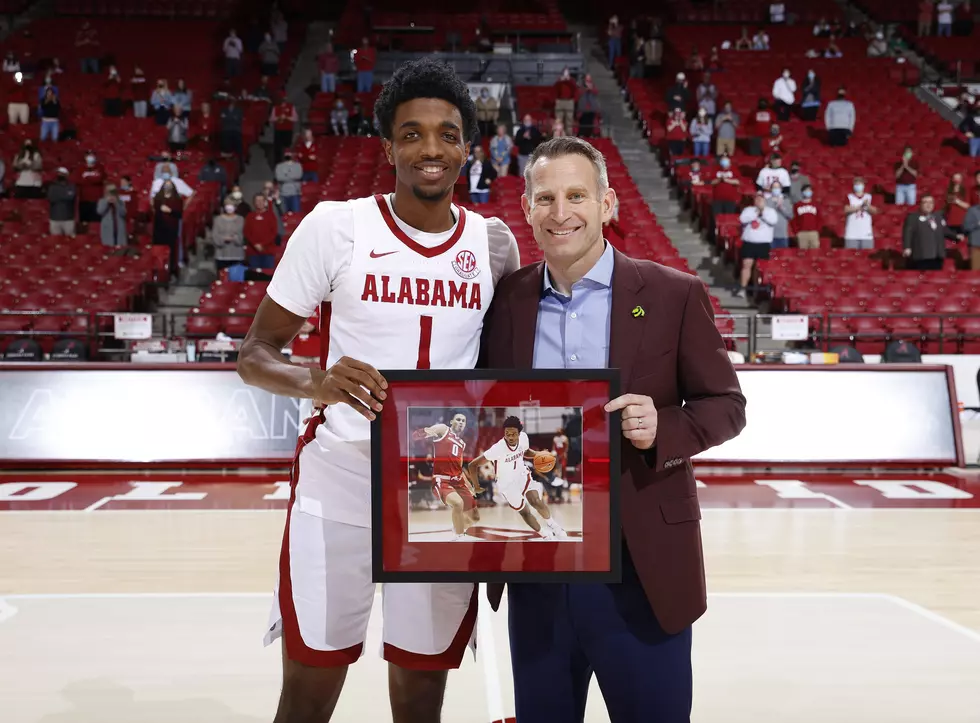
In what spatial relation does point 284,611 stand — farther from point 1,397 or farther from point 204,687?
point 1,397

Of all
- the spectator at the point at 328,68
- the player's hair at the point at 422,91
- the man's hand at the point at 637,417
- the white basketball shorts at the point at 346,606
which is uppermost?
the spectator at the point at 328,68

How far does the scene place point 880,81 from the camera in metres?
20.5

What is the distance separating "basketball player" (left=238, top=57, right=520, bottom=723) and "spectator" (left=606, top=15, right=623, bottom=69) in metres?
20.9

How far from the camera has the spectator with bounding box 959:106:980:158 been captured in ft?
58.5

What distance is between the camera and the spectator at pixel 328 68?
1912cm

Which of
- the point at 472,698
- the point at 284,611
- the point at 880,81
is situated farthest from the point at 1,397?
the point at 880,81

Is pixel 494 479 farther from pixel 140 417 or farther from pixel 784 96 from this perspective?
pixel 784 96

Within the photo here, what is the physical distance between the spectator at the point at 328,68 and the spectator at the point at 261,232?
654 cm

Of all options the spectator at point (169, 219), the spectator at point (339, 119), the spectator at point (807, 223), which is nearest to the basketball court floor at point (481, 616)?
the spectator at point (169, 219)

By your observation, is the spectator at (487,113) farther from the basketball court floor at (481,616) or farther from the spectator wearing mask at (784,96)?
the basketball court floor at (481,616)

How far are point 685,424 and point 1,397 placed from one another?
7.50 metres

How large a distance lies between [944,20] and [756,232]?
13.8 m

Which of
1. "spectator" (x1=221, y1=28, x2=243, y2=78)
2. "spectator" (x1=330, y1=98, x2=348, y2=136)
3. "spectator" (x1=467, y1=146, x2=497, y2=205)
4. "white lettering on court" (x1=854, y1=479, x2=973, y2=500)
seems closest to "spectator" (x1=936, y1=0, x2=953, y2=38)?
"spectator" (x1=467, y1=146, x2=497, y2=205)

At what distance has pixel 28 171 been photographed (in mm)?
15758
